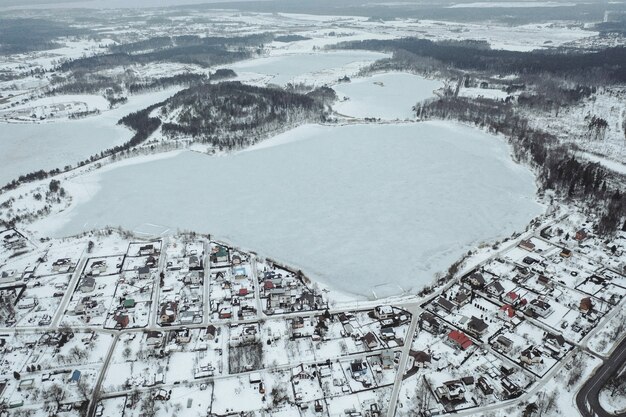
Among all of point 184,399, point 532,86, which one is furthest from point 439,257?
point 532,86

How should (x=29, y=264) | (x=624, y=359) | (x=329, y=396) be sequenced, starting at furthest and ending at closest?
1. (x=29, y=264)
2. (x=624, y=359)
3. (x=329, y=396)

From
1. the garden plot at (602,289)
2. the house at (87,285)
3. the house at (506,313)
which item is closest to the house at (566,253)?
the garden plot at (602,289)

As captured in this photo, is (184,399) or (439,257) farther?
(439,257)

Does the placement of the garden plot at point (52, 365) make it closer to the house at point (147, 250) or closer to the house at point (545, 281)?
the house at point (147, 250)

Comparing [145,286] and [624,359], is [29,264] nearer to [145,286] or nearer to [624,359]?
[145,286]

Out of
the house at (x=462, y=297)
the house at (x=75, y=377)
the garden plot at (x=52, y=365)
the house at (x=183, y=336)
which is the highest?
the house at (x=462, y=297)

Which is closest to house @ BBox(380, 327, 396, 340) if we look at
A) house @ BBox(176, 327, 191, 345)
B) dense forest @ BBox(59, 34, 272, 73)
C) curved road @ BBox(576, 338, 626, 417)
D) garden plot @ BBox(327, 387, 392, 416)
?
garden plot @ BBox(327, 387, 392, 416)

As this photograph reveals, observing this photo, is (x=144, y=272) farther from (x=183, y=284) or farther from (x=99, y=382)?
(x=99, y=382)
